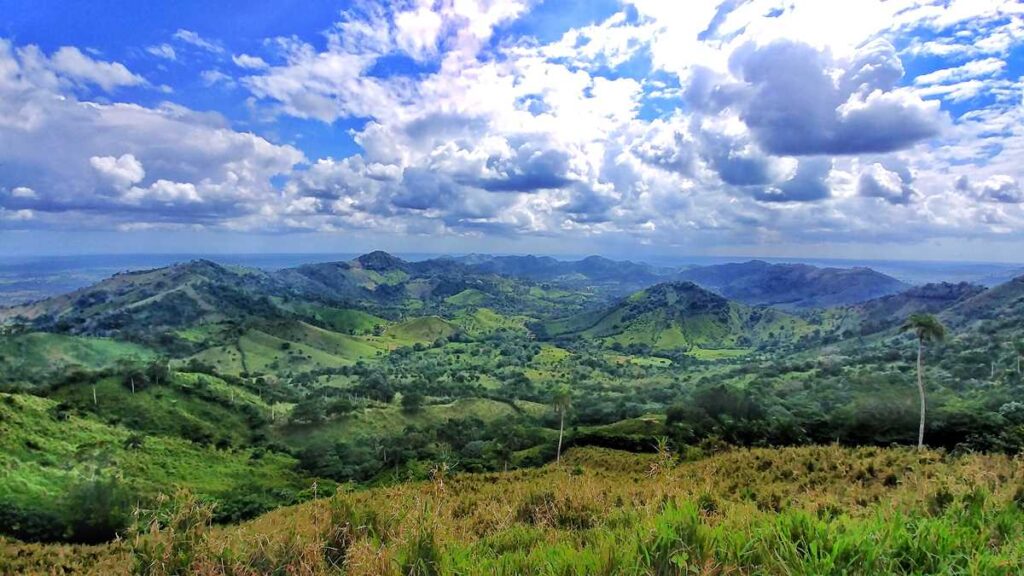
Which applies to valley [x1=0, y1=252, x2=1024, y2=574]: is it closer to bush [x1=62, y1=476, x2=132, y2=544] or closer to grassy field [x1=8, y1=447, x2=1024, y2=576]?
grassy field [x1=8, y1=447, x2=1024, y2=576]

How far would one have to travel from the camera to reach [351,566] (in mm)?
5246

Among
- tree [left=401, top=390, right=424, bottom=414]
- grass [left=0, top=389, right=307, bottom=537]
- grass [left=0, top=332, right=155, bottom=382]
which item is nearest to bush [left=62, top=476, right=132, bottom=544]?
grass [left=0, top=389, right=307, bottom=537]

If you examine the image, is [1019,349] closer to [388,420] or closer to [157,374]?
[388,420]

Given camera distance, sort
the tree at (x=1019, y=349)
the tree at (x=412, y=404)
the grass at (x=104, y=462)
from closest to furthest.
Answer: the grass at (x=104, y=462) → the tree at (x=1019, y=349) → the tree at (x=412, y=404)

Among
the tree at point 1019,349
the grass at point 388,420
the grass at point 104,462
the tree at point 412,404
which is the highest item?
the tree at point 1019,349

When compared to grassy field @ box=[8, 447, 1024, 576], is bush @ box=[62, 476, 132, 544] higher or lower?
lower

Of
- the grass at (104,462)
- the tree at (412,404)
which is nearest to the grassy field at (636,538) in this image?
the grass at (104,462)

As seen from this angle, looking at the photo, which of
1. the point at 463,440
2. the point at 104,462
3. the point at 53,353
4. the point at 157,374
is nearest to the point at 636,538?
the point at 104,462

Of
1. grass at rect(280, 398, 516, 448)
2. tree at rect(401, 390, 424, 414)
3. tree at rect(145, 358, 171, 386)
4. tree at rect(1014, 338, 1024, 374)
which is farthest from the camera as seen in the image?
tree at rect(401, 390, 424, 414)

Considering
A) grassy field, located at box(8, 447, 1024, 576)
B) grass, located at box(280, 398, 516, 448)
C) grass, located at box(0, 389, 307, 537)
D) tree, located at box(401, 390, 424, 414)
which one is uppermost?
grassy field, located at box(8, 447, 1024, 576)

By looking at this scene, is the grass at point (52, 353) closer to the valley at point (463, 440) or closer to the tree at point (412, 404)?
the valley at point (463, 440)

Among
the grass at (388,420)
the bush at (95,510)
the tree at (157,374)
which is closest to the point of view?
the bush at (95,510)

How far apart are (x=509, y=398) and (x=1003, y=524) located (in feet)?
456

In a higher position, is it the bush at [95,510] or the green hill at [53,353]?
the bush at [95,510]
